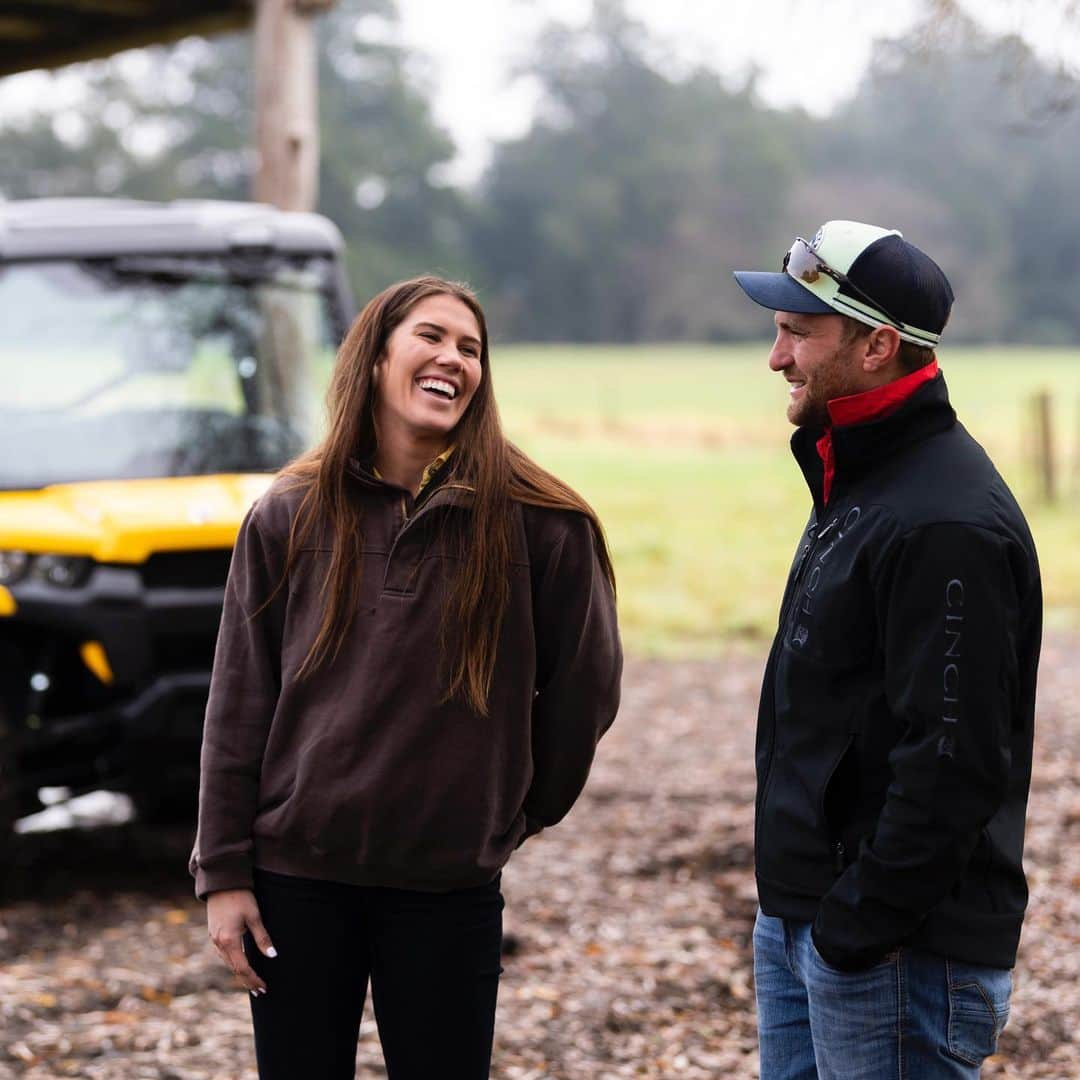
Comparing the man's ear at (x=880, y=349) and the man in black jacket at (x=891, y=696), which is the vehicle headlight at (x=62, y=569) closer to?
the man in black jacket at (x=891, y=696)

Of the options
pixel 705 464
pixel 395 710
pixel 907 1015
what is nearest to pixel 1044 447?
pixel 705 464

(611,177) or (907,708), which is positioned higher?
(611,177)

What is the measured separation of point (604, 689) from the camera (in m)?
2.79

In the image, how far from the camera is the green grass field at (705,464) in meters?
14.9

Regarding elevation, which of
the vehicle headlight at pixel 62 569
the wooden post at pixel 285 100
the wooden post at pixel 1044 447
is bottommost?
the vehicle headlight at pixel 62 569

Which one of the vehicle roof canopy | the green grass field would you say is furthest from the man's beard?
the green grass field

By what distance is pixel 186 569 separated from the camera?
562 cm

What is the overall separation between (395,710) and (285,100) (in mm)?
6570

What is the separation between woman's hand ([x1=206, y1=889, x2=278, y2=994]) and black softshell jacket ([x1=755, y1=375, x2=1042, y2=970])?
0.81 metres

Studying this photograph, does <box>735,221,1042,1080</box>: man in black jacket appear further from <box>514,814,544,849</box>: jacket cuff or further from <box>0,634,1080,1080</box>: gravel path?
<box>0,634,1080,1080</box>: gravel path

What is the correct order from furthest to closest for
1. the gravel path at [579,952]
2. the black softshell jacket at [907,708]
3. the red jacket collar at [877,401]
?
1. the gravel path at [579,952]
2. the red jacket collar at [877,401]
3. the black softshell jacket at [907,708]

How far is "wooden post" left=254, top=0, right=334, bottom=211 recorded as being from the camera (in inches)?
334

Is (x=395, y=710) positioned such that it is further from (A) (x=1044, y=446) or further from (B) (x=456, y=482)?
(A) (x=1044, y=446)

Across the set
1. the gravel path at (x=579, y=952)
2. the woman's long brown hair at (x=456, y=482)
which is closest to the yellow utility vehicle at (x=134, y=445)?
the gravel path at (x=579, y=952)
